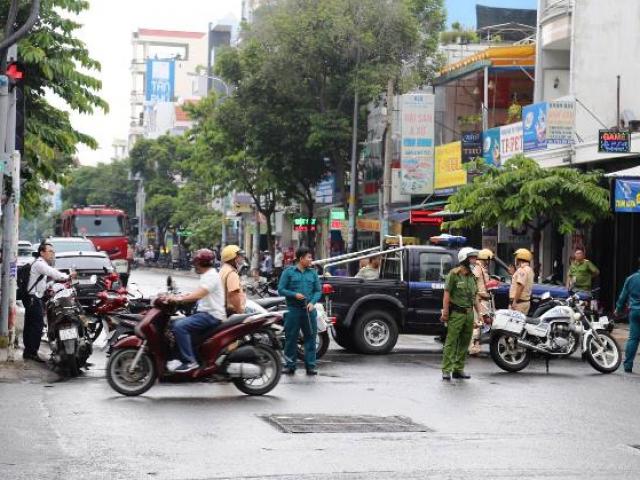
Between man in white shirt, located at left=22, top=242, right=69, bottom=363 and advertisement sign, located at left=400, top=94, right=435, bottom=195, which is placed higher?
advertisement sign, located at left=400, top=94, right=435, bottom=195

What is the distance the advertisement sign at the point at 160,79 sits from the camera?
158500 mm

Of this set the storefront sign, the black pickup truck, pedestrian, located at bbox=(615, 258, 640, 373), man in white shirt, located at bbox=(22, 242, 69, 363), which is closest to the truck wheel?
the black pickup truck

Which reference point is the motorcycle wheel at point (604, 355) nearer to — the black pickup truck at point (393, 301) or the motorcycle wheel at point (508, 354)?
the motorcycle wheel at point (508, 354)

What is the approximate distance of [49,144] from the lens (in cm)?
2356

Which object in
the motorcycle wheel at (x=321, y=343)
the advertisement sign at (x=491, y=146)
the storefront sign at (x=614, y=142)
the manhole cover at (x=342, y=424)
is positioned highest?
the advertisement sign at (x=491, y=146)

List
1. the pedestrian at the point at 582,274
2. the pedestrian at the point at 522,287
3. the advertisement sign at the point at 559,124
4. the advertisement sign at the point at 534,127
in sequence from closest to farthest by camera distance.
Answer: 1. the pedestrian at the point at 522,287
2. the pedestrian at the point at 582,274
3. the advertisement sign at the point at 559,124
4. the advertisement sign at the point at 534,127

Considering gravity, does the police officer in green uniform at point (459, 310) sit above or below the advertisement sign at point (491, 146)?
below

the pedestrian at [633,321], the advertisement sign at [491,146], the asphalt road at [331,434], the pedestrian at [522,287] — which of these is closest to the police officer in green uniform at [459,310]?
the asphalt road at [331,434]

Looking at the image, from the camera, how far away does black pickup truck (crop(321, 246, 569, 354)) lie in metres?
20.9

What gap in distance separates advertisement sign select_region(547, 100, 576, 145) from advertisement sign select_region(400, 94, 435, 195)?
1104 centimetres

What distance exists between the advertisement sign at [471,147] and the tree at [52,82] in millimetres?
16869

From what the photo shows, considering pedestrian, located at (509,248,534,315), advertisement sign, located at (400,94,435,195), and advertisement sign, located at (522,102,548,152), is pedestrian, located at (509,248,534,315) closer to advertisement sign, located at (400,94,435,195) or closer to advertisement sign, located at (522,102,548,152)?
advertisement sign, located at (522,102,548,152)

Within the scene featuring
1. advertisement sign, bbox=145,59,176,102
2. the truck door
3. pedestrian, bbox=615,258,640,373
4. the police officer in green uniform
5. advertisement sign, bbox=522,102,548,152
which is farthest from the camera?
advertisement sign, bbox=145,59,176,102

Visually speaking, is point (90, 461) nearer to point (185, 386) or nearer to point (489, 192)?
point (185, 386)
